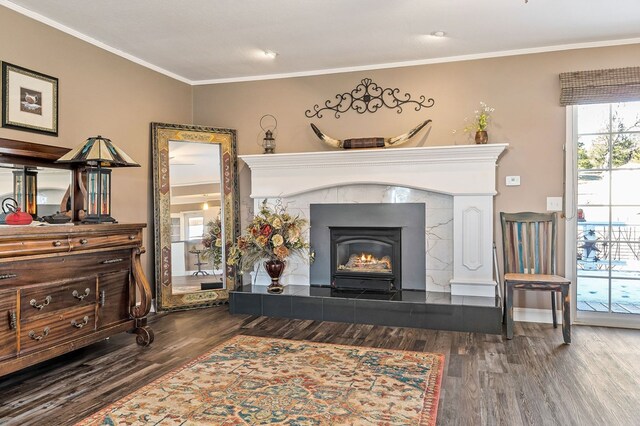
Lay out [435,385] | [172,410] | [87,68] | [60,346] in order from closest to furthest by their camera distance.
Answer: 1. [172,410]
2. [435,385]
3. [60,346]
4. [87,68]

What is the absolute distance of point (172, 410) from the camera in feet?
7.80

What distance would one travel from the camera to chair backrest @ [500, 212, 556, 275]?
405cm

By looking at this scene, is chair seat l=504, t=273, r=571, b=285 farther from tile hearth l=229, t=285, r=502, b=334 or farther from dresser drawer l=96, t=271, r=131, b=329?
dresser drawer l=96, t=271, r=131, b=329

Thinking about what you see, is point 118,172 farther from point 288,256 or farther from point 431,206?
point 431,206

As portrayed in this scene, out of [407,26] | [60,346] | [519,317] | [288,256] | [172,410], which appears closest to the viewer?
[172,410]

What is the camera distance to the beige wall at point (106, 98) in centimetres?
346

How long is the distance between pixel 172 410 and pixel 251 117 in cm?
358

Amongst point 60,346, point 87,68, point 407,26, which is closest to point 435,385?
point 60,346

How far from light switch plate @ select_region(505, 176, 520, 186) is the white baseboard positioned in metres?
1.22

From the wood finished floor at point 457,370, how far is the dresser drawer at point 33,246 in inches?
32.5

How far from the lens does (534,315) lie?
4.27 metres

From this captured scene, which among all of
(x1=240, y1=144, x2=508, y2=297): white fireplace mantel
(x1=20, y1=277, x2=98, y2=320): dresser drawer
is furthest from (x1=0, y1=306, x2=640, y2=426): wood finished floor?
(x1=240, y1=144, x2=508, y2=297): white fireplace mantel

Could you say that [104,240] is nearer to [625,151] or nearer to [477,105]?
[477,105]

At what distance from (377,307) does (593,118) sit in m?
2.71
